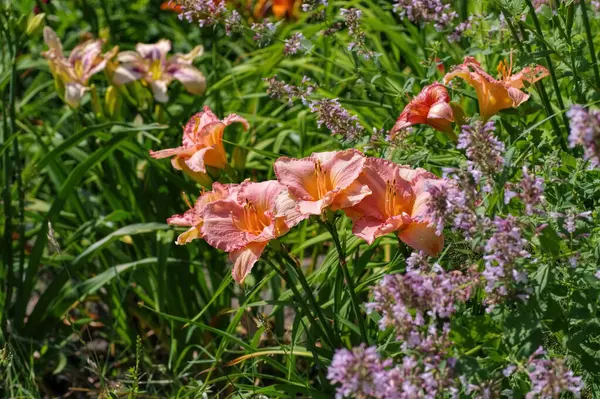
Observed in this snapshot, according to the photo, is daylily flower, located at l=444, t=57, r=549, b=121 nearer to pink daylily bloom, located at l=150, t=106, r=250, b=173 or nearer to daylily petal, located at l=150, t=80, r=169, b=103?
pink daylily bloom, located at l=150, t=106, r=250, b=173

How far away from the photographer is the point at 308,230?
9.12 ft

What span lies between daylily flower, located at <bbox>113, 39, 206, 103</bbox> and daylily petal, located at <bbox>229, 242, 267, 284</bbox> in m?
1.25

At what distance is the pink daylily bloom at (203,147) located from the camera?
194cm

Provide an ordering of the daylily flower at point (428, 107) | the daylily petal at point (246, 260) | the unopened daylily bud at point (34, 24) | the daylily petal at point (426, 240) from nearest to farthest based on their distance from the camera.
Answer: the daylily petal at point (426, 240) → the daylily petal at point (246, 260) → the daylily flower at point (428, 107) → the unopened daylily bud at point (34, 24)

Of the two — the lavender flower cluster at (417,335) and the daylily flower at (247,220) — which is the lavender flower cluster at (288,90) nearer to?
the daylily flower at (247,220)

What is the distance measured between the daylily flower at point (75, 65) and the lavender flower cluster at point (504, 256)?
5.86ft

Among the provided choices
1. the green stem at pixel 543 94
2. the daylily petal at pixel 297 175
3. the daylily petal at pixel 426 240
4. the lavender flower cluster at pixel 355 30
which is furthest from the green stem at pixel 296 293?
the green stem at pixel 543 94

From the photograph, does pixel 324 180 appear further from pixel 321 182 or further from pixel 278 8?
pixel 278 8

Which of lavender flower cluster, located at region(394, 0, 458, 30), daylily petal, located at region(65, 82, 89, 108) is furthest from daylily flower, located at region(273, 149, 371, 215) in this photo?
daylily petal, located at region(65, 82, 89, 108)

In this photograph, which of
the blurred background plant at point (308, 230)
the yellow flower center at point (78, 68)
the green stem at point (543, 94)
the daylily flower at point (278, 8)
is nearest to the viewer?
the blurred background plant at point (308, 230)

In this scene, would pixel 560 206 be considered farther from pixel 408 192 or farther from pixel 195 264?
pixel 195 264

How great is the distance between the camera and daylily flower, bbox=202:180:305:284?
5.27 feet

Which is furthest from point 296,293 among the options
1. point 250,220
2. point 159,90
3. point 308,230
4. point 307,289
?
point 159,90

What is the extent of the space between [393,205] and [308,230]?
3.93ft
